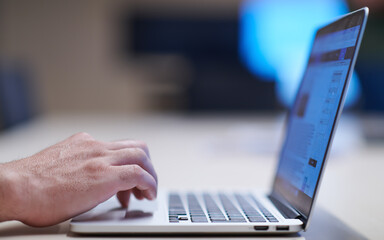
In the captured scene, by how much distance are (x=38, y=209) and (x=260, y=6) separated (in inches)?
172

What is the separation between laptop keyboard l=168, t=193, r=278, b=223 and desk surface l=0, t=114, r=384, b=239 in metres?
0.07

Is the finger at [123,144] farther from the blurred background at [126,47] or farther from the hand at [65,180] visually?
the blurred background at [126,47]

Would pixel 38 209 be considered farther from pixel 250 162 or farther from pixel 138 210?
pixel 250 162

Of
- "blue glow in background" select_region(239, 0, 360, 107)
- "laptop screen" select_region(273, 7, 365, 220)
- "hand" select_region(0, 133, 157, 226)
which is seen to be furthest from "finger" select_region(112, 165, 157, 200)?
"blue glow in background" select_region(239, 0, 360, 107)

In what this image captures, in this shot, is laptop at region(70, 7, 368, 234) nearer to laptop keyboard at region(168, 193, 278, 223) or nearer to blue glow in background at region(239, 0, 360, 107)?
laptop keyboard at region(168, 193, 278, 223)

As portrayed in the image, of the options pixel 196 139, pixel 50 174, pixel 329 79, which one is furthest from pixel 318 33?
pixel 196 139

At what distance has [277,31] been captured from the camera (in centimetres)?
445

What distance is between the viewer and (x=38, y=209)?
2.03 ft

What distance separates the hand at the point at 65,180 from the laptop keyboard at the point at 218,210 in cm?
7

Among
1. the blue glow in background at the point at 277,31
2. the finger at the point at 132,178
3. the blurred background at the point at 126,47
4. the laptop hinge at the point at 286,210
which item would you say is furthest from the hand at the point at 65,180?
the blurred background at the point at 126,47

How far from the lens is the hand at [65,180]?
2.01 feet

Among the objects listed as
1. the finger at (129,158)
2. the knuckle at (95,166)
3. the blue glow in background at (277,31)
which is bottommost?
the knuckle at (95,166)

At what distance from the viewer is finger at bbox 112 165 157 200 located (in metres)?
0.65

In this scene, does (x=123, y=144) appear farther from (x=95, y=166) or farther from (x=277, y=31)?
(x=277, y=31)
